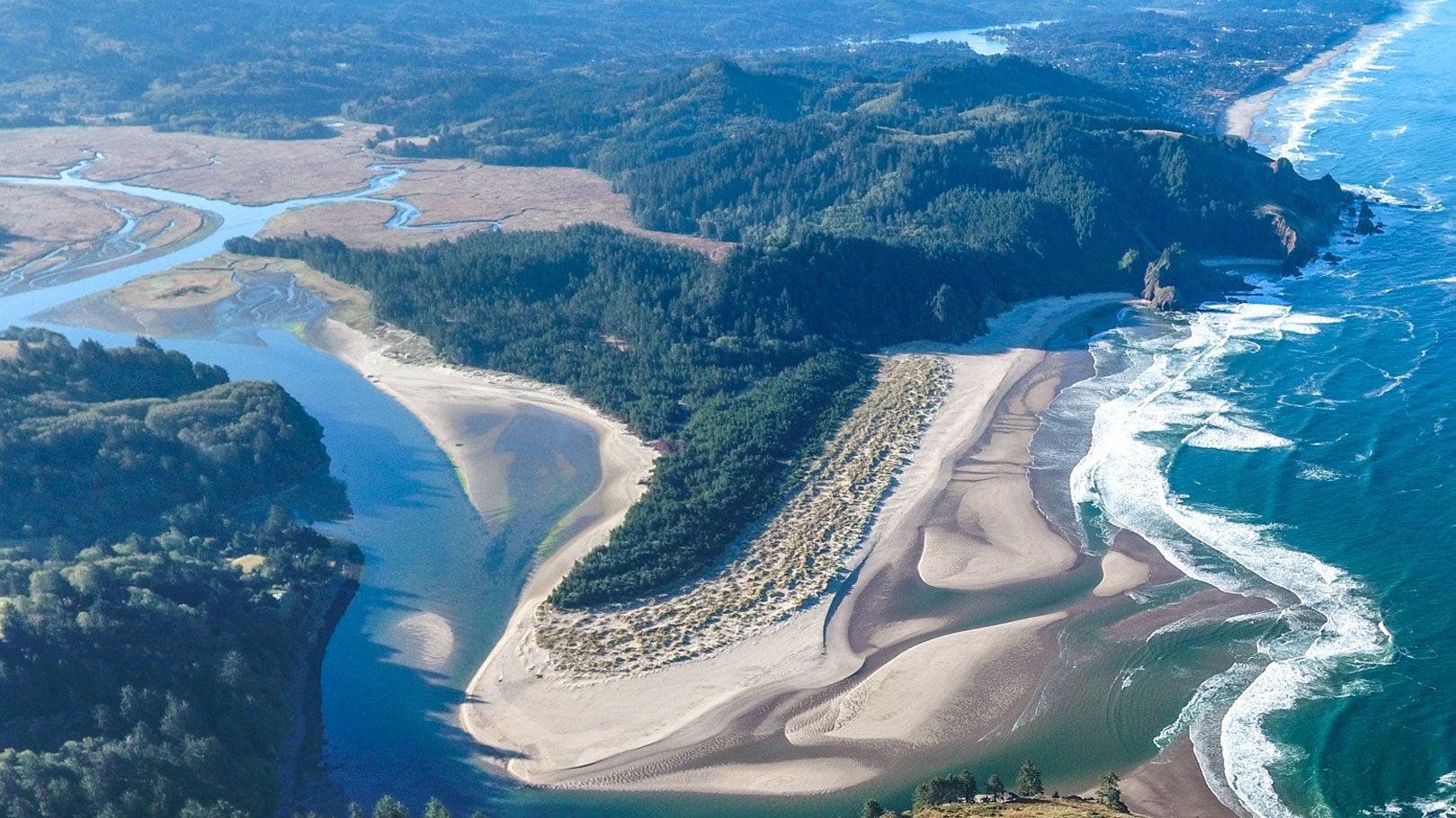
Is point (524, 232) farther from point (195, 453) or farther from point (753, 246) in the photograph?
point (195, 453)

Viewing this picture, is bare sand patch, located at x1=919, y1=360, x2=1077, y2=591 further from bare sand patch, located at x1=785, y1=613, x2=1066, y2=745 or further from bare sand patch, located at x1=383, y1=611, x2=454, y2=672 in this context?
bare sand patch, located at x1=383, y1=611, x2=454, y2=672

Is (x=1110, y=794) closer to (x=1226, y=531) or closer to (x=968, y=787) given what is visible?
(x=968, y=787)

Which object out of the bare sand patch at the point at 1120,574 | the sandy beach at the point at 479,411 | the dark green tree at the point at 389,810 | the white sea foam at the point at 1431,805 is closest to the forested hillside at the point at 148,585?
the dark green tree at the point at 389,810

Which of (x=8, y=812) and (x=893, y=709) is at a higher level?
(x=8, y=812)

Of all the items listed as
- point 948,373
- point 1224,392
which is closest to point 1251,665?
point 1224,392

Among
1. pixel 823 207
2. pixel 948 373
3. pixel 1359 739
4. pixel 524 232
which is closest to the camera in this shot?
pixel 1359 739

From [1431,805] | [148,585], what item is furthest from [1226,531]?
[148,585]

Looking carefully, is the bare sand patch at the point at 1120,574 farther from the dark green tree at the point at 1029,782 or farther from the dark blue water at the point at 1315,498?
the dark green tree at the point at 1029,782
